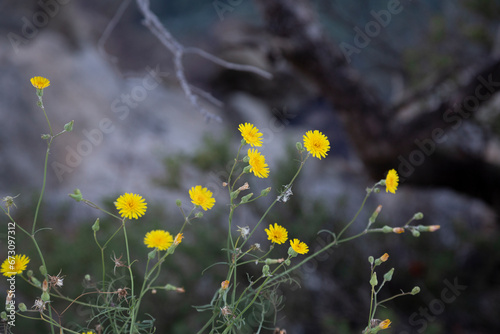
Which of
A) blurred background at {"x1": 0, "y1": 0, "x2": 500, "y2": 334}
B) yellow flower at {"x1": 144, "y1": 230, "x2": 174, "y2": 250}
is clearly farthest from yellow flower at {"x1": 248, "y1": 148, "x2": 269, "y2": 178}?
blurred background at {"x1": 0, "y1": 0, "x2": 500, "y2": 334}

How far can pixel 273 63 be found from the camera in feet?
9.55

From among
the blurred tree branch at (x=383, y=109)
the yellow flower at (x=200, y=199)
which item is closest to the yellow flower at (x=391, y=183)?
the yellow flower at (x=200, y=199)

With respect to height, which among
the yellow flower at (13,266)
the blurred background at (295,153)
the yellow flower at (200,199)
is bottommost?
the blurred background at (295,153)

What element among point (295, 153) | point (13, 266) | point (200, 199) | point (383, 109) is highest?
point (200, 199)

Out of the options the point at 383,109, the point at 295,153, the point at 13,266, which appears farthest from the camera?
the point at 383,109

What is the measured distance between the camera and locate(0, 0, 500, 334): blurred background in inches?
93.3

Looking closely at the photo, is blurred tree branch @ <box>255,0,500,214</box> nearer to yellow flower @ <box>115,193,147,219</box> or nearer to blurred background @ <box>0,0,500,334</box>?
blurred background @ <box>0,0,500,334</box>

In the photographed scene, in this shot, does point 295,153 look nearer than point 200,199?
No

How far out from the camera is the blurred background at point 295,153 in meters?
2.37

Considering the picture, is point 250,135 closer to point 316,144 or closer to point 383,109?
point 316,144

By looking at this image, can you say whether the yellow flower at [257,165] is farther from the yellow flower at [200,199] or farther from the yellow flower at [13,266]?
the yellow flower at [13,266]

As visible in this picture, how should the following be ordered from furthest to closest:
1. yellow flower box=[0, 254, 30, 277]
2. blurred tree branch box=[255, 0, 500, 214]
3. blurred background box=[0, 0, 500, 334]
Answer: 1. blurred tree branch box=[255, 0, 500, 214]
2. blurred background box=[0, 0, 500, 334]
3. yellow flower box=[0, 254, 30, 277]

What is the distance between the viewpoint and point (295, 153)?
2732mm

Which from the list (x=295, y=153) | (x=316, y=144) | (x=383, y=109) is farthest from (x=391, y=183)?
(x=383, y=109)
